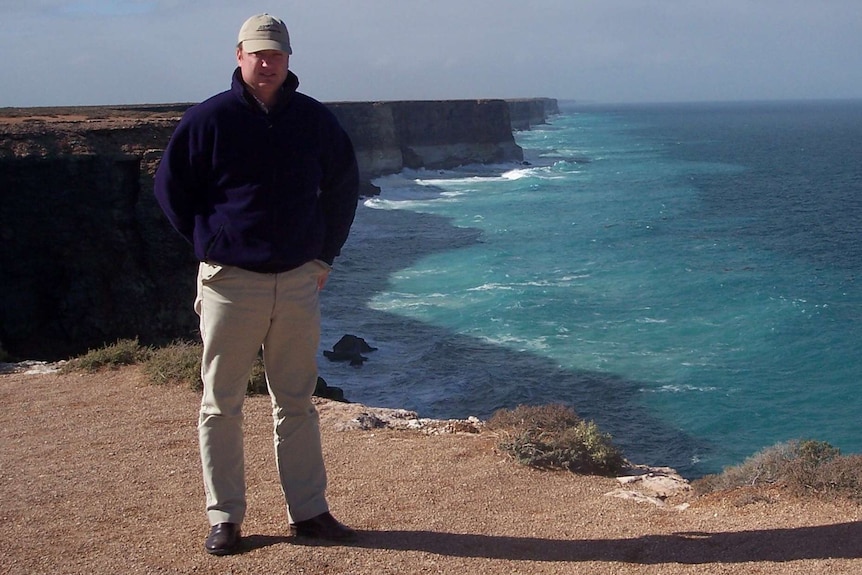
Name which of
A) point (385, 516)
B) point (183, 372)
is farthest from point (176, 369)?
point (385, 516)

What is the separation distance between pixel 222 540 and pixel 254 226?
1426 mm

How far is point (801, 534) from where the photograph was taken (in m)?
4.59

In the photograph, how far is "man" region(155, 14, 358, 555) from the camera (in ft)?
12.7

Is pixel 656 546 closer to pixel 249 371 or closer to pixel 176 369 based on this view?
pixel 249 371

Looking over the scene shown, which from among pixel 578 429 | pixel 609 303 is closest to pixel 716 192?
pixel 609 303

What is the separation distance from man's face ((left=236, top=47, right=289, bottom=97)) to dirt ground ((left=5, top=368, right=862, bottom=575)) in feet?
6.72

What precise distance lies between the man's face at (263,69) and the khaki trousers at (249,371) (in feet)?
2.55

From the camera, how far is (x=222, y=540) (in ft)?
13.6

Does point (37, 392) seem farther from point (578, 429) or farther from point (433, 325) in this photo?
point (433, 325)

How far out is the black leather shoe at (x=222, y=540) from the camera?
4.14 metres

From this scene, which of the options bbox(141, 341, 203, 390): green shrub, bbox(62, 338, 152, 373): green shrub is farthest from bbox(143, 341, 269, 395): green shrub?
bbox(62, 338, 152, 373): green shrub

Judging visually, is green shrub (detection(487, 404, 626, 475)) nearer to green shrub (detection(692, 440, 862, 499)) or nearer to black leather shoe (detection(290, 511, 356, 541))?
green shrub (detection(692, 440, 862, 499))

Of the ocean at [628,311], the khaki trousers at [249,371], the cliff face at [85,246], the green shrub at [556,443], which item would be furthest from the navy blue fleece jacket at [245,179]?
A: the cliff face at [85,246]

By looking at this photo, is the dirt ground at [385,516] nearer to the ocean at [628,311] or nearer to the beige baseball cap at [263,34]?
the beige baseball cap at [263,34]
